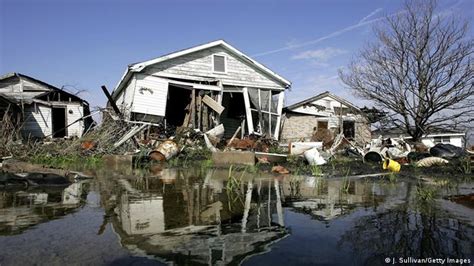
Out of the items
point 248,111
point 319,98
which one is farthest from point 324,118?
point 248,111

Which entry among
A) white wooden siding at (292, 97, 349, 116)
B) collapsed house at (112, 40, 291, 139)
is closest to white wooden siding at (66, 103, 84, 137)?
collapsed house at (112, 40, 291, 139)

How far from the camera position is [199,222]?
11.7ft

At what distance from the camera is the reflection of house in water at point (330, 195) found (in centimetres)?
423

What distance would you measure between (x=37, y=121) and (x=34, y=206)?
18.5 metres

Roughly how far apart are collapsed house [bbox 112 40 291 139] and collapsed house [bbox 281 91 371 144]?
457cm

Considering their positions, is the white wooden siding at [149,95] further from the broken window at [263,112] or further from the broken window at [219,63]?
the broken window at [263,112]

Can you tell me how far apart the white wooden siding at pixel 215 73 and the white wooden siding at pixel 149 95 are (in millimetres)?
430

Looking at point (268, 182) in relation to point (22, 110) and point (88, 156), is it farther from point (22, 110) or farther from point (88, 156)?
point (22, 110)

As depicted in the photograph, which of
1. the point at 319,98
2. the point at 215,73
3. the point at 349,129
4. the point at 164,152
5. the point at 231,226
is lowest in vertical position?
the point at 231,226

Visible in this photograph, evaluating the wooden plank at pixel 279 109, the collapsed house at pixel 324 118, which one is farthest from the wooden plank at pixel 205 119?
the collapsed house at pixel 324 118

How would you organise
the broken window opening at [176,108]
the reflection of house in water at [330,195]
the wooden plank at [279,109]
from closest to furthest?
1. the reflection of house in water at [330,195]
2. the wooden plank at [279,109]
3. the broken window opening at [176,108]

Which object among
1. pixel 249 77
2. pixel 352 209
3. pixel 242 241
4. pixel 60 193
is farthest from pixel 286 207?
pixel 249 77

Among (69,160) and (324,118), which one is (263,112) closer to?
(324,118)

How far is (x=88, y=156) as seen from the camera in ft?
38.5
